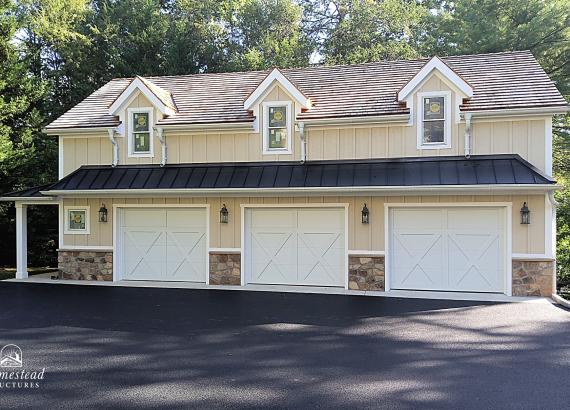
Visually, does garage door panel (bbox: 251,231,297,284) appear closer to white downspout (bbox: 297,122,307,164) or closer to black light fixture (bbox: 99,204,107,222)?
white downspout (bbox: 297,122,307,164)

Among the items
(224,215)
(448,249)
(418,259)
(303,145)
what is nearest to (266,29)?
(303,145)

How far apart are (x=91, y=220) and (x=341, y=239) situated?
6683 millimetres

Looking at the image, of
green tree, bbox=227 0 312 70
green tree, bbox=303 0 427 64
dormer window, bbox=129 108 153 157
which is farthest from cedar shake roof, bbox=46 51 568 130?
green tree, bbox=303 0 427 64

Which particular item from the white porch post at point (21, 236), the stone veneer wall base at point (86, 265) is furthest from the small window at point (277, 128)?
the white porch post at point (21, 236)

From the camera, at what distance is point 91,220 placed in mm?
13203

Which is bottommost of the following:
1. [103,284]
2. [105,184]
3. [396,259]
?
[103,284]

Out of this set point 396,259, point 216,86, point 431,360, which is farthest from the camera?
point 216,86

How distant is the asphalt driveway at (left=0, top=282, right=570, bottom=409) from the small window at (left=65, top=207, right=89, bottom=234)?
11.4 feet

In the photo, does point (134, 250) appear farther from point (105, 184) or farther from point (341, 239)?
point (341, 239)


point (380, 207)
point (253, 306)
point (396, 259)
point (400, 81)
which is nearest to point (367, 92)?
point (400, 81)

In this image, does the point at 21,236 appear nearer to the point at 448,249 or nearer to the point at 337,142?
the point at 337,142

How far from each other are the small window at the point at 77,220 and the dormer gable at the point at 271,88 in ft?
17.2

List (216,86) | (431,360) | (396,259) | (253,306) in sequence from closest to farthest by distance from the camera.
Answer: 1. (431,360)
2. (253,306)
3. (396,259)
4. (216,86)

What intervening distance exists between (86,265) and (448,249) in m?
9.26
